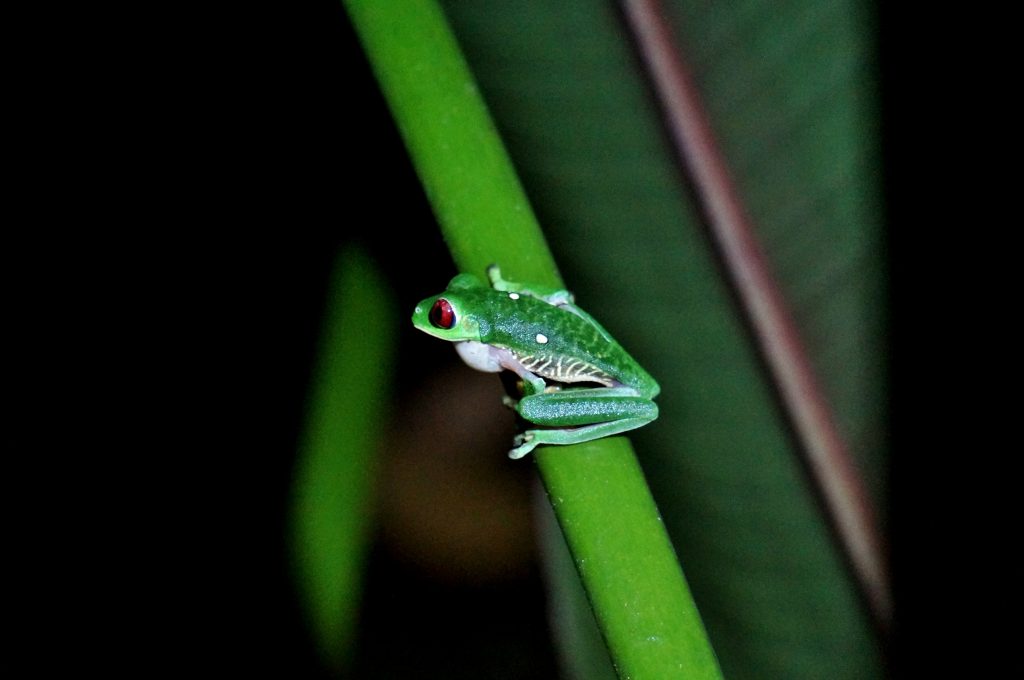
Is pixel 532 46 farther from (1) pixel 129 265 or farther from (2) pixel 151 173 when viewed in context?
(1) pixel 129 265

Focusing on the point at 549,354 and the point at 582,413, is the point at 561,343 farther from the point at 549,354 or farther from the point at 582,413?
the point at 582,413

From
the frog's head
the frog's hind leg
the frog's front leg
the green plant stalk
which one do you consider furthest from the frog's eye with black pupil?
the green plant stalk

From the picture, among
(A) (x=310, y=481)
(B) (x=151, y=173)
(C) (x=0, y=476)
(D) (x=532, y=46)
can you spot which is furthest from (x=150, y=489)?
(D) (x=532, y=46)

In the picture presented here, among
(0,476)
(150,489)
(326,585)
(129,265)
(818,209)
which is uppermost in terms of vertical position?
(129,265)

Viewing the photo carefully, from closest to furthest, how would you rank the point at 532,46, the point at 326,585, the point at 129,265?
1. the point at 532,46
2. the point at 326,585
3. the point at 129,265

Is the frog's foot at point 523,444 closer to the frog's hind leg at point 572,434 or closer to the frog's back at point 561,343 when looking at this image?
the frog's hind leg at point 572,434

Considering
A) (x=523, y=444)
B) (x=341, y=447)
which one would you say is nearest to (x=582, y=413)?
(x=523, y=444)

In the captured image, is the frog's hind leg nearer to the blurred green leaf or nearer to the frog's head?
the frog's head
